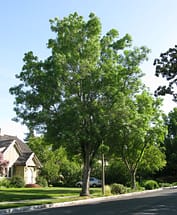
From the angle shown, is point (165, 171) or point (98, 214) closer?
point (98, 214)

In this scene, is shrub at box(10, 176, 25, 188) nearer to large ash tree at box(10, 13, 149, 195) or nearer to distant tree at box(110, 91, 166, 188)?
distant tree at box(110, 91, 166, 188)

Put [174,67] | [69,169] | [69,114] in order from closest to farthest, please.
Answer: [174,67] → [69,114] → [69,169]

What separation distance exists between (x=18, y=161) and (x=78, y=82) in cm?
2285

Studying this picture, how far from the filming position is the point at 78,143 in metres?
31.9

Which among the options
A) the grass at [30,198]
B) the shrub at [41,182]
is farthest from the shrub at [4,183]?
the grass at [30,198]

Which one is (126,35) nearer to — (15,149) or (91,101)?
(91,101)

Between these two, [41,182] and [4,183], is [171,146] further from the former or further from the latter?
[4,183]

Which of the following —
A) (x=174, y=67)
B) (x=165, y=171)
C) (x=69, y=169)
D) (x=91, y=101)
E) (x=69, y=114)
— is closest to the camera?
(x=174, y=67)

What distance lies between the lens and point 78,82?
30.8 meters

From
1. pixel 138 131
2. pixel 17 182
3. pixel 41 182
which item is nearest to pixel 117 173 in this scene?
pixel 41 182

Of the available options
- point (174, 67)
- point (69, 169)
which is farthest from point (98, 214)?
point (69, 169)

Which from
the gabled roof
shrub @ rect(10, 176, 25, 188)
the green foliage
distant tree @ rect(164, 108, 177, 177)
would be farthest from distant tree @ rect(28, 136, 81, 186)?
distant tree @ rect(164, 108, 177, 177)

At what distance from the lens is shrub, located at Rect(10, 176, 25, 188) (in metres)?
46.0

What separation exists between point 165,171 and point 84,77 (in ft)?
148
